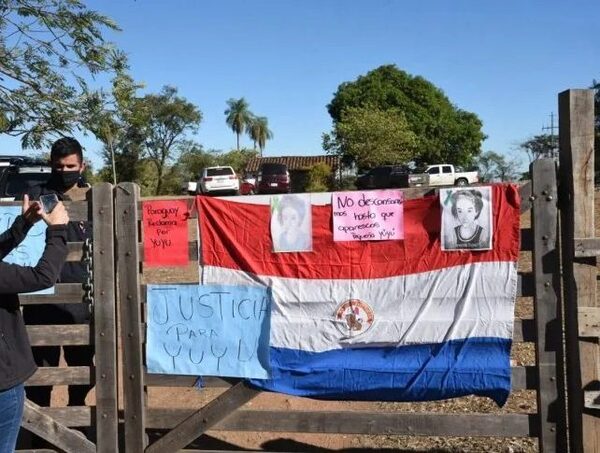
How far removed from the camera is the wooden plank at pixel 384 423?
150 inches

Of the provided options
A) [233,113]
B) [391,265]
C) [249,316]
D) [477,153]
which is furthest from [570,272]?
[233,113]

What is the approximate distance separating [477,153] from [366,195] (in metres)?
59.3

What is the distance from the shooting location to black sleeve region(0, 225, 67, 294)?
2.67 meters

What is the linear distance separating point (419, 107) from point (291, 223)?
53.1 metres

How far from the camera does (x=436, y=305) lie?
3.88 meters

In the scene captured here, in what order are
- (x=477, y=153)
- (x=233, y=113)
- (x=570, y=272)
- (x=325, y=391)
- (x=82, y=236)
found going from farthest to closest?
→ 1. (x=233, y=113)
2. (x=477, y=153)
3. (x=82, y=236)
4. (x=325, y=391)
5. (x=570, y=272)

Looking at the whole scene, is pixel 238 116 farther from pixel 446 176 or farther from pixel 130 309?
pixel 130 309

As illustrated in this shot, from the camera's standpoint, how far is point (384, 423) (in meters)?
3.89

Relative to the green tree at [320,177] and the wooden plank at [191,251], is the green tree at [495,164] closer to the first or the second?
the green tree at [320,177]

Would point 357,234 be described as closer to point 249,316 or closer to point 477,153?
point 249,316

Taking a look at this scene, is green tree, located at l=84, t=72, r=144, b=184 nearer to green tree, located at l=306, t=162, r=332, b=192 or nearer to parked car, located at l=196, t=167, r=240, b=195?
parked car, located at l=196, t=167, r=240, b=195

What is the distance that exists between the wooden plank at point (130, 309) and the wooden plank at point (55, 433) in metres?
0.31

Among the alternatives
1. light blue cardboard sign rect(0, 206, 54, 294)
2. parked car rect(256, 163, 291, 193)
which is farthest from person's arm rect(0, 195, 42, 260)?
parked car rect(256, 163, 291, 193)

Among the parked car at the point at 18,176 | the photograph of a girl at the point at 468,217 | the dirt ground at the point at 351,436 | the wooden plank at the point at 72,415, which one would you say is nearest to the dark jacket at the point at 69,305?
the wooden plank at the point at 72,415
